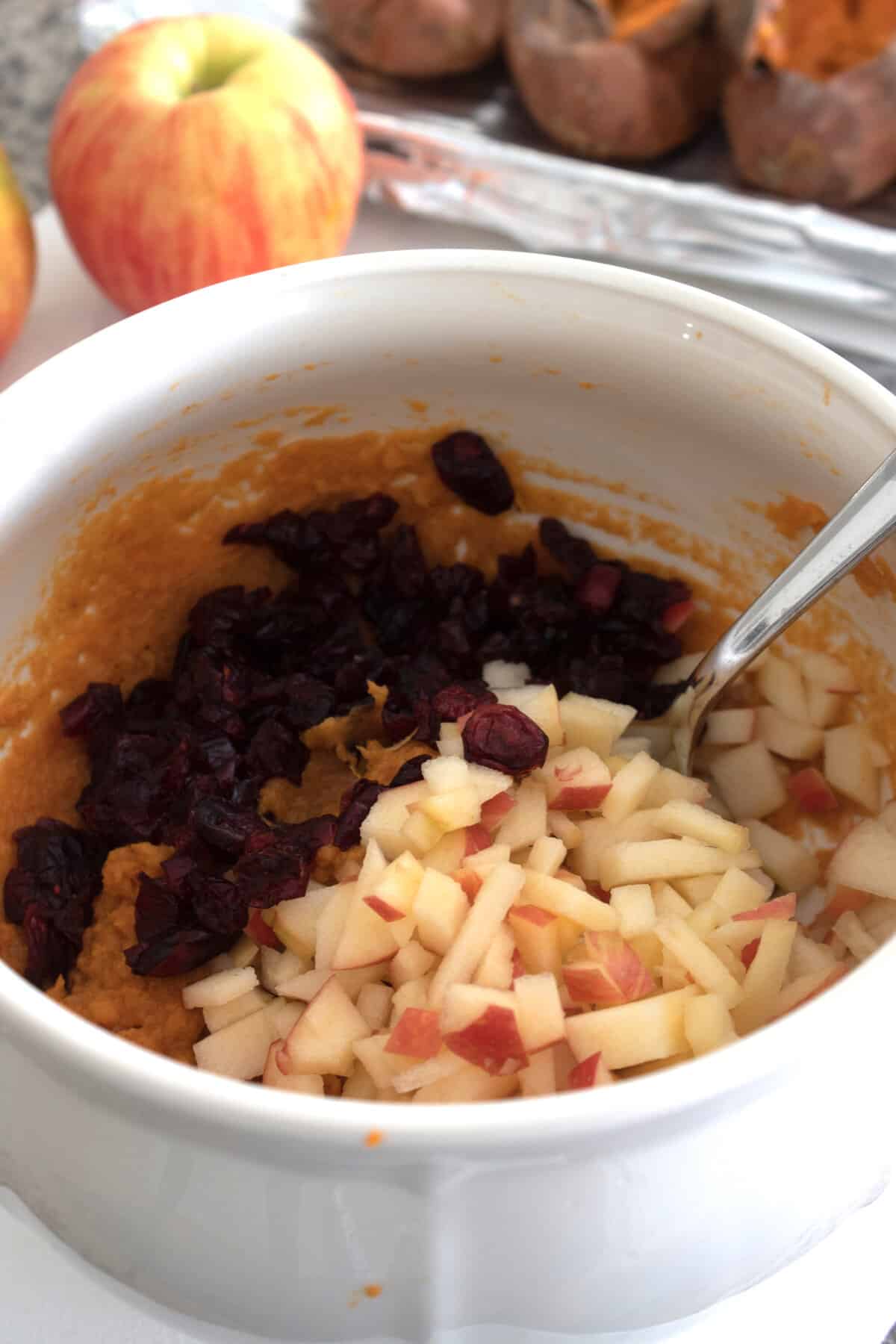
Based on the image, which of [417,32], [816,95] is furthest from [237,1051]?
[417,32]

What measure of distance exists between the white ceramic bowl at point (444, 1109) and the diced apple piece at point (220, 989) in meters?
0.22

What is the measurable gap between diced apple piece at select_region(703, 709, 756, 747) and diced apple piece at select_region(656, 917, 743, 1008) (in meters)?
0.23

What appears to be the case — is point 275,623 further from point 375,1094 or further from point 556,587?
point 375,1094

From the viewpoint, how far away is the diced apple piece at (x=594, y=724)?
3.41 ft

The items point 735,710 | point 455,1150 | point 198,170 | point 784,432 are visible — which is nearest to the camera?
point 455,1150

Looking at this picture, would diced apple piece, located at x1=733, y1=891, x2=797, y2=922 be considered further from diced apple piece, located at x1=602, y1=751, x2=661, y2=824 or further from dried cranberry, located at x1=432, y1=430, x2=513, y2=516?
dried cranberry, located at x1=432, y1=430, x2=513, y2=516

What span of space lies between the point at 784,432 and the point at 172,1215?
2.16 feet

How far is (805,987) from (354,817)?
13.6 inches

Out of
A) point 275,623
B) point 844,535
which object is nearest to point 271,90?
point 275,623

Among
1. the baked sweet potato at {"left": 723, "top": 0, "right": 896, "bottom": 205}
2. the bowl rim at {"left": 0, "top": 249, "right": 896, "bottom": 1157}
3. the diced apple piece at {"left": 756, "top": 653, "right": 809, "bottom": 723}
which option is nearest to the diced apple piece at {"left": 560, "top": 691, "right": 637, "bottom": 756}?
the diced apple piece at {"left": 756, "top": 653, "right": 809, "bottom": 723}

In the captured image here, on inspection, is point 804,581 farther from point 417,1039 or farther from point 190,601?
point 190,601

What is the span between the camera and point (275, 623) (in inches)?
43.8

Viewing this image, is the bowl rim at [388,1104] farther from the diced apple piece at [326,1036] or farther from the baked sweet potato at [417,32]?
the baked sweet potato at [417,32]

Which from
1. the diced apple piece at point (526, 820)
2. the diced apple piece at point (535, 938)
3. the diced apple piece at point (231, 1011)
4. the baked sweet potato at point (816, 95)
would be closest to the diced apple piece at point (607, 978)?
the diced apple piece at point (535, 938)
